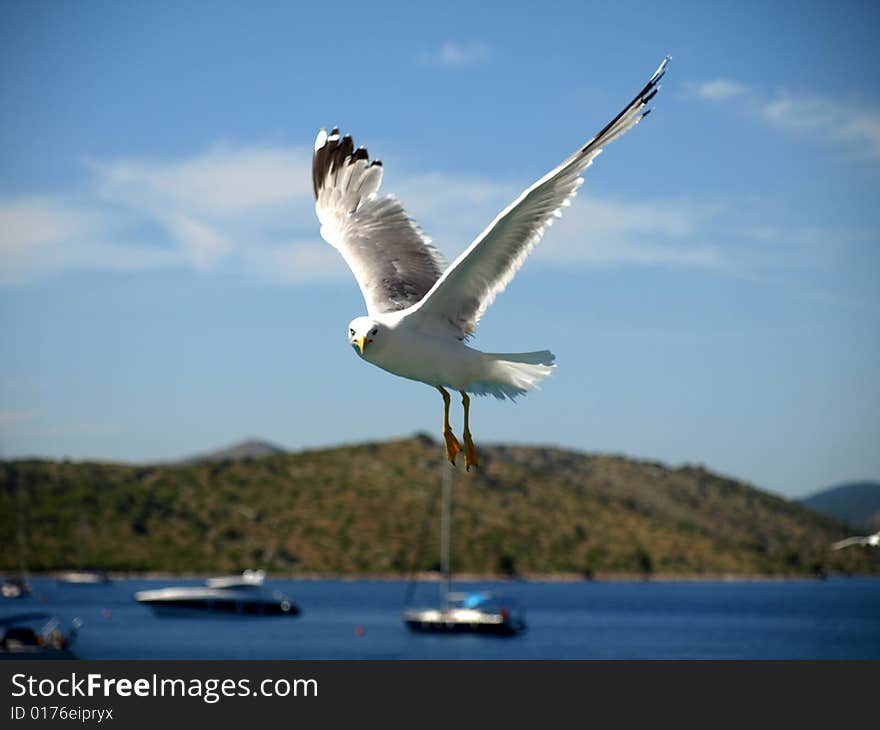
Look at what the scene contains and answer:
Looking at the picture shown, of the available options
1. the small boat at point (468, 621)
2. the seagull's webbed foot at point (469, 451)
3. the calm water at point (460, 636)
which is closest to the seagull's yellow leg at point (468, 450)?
the seagull's webbed foot at point (469, 451)

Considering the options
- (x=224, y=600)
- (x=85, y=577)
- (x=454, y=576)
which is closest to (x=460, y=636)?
(x=224, y=600)

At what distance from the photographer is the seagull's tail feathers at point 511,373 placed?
44.6ft

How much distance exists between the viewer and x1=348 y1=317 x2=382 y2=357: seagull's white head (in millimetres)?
12531

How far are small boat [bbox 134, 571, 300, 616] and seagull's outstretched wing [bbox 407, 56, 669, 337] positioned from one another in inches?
4136

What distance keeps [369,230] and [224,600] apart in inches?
4114

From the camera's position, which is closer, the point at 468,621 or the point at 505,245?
the point at 505,245

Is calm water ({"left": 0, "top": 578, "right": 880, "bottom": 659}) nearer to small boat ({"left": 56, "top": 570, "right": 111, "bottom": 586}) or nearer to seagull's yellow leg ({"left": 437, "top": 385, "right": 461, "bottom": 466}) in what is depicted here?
small boat ({"left": 56, "top": 570, "right": 111, "bottom": 586})

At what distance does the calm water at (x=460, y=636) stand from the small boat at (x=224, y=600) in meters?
1.27

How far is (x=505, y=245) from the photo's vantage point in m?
13.8

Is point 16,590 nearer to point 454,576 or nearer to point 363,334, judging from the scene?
point 454,576
